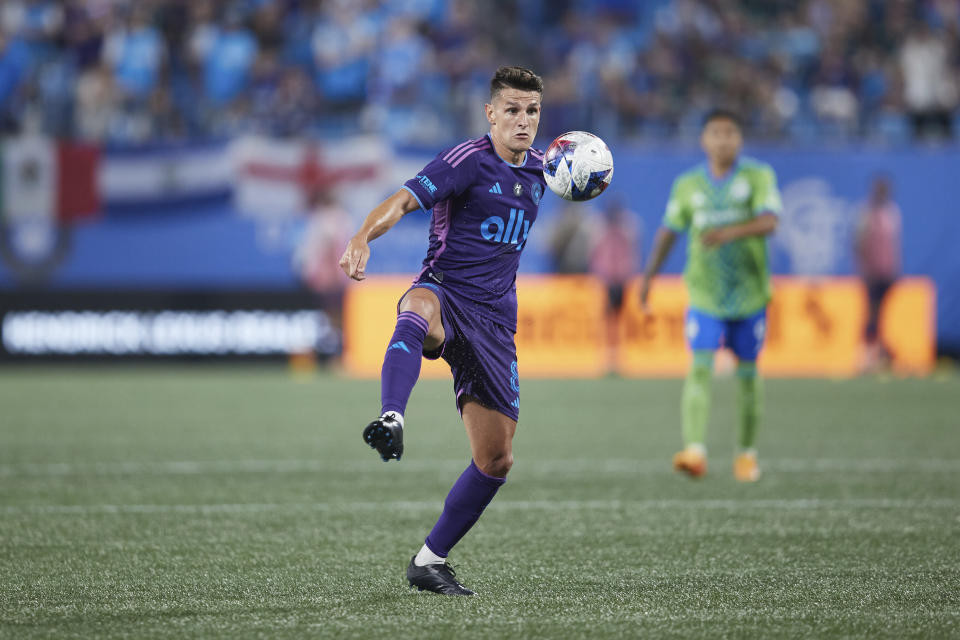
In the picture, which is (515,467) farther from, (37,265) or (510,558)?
(37,265)

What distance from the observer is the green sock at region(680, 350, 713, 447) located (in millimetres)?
8281

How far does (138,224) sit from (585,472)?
11.8 metres

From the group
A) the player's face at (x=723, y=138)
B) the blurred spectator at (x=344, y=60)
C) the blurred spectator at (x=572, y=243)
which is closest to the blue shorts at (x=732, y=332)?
the player's face at (x=723, y=138)

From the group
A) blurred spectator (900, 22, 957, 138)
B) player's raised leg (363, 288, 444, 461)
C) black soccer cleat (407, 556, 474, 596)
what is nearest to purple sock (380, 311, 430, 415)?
player's raised leg (363, 288, 444, 461)

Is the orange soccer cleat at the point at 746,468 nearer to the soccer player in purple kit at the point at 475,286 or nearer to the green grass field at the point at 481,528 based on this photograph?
the green grass field at the point at 481,528

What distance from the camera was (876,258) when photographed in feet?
58.0

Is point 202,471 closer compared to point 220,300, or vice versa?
point 202,471

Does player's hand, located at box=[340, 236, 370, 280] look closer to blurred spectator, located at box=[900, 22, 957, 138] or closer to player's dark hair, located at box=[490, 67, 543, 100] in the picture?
player's dark hair, located at box=[490, 67, 543, 100]

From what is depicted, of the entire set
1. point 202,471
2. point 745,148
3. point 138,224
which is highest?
point 745,148

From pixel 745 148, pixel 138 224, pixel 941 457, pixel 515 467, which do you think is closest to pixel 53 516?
pixel 515 467

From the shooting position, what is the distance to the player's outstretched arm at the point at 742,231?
8078mm

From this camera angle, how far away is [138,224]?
18.9m

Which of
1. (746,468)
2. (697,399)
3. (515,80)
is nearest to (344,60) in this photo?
(697,399)

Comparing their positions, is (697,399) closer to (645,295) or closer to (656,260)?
(645,295)
